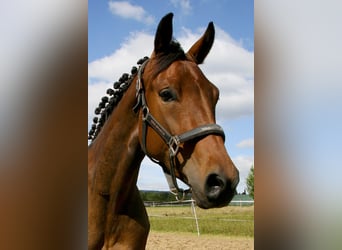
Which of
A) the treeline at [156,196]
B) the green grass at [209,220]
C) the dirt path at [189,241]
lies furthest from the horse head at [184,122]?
the dirt path at [189,241]

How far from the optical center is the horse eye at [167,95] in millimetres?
1432

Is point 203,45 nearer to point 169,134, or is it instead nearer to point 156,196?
point 169,134

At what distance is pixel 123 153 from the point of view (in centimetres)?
168

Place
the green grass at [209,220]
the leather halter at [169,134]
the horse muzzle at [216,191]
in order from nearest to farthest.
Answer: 1. the horse muzzle at [216,191]
2. the leather halter at [169,134]
3. the green grass at [209,220]

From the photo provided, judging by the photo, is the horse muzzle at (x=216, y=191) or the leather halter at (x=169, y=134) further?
the leather halter at (x=169, y=134)

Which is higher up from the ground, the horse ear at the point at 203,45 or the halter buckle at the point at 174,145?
the horse ear at the point at 203,45

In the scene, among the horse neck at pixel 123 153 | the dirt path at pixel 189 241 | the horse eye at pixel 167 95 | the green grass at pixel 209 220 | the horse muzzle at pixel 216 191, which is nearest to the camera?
the horse muzzle at pixel 216 191

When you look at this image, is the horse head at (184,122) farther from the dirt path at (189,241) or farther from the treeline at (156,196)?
the dirt path at (189,241)

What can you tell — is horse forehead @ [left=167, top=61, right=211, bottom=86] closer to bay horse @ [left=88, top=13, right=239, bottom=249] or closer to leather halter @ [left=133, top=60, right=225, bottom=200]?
bay horse @ [left=88, top=13, right=239, bottom=249]

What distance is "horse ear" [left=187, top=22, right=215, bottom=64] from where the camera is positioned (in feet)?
5.48
